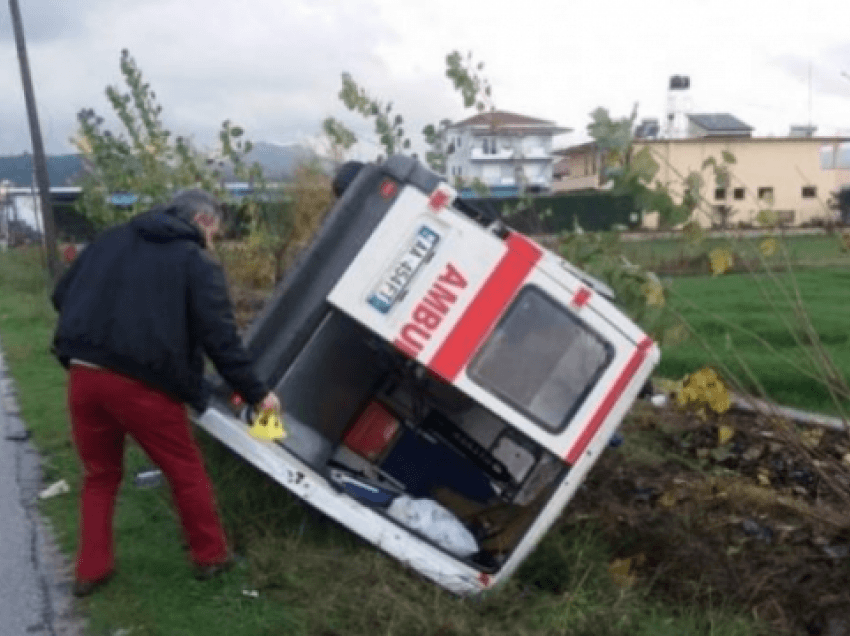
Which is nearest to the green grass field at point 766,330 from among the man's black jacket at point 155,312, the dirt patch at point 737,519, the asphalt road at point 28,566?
the dirt patch at point 737,519

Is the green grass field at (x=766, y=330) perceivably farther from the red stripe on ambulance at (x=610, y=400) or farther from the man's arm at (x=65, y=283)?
the man's arm at (x=65, y=283)

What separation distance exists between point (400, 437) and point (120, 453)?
2123 mm

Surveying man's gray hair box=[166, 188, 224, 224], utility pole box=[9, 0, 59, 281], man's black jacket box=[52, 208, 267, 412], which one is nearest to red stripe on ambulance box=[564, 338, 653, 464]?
man's black jacket box=[52, 208, 267, 412]

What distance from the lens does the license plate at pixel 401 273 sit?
18.7ft

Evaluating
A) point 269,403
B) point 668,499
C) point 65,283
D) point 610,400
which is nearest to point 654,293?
point 610,400

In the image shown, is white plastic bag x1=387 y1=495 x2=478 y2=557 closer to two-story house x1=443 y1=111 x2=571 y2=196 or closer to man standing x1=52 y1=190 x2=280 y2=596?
man standing x1=52 y1=190 x2=280 y2=596

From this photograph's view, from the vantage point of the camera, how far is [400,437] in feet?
24.1

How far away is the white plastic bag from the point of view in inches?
230

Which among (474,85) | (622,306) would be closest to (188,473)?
(622,306)

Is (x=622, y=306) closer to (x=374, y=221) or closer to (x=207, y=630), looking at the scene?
(x=374, y=221)

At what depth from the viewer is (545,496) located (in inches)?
223

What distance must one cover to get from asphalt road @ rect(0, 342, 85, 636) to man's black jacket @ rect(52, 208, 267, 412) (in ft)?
3.63

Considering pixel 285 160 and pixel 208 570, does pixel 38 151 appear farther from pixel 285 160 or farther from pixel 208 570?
pixel 208 570

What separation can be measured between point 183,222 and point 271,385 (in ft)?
4.90
